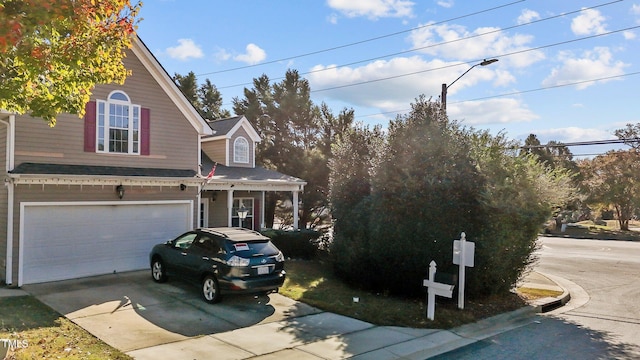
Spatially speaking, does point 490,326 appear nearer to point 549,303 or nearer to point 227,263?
point 549,303

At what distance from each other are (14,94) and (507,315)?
1041 cm

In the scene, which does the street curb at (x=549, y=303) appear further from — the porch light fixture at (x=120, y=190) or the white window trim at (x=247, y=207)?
the white window trim at (x=247, y=207)

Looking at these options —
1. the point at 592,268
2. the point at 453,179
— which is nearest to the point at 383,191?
the point at 453,179

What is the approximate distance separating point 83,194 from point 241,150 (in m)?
9.40

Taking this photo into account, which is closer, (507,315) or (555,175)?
(507,315)

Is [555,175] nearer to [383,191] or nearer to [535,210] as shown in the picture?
[535,210]

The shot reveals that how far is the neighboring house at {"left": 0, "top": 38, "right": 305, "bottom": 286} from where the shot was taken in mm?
11945

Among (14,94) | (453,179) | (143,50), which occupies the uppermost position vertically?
(143,50)

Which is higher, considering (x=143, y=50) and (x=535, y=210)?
(x=143, y=50)

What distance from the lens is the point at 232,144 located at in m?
21.1

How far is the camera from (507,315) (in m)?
10.1

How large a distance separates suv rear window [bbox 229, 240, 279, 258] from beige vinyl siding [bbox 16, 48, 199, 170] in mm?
5924

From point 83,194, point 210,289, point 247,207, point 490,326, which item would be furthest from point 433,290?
point 247,207

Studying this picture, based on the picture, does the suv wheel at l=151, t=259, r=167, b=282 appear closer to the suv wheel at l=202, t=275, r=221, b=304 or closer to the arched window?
the suv wheel at l=202, t=275, r=221, b=304
